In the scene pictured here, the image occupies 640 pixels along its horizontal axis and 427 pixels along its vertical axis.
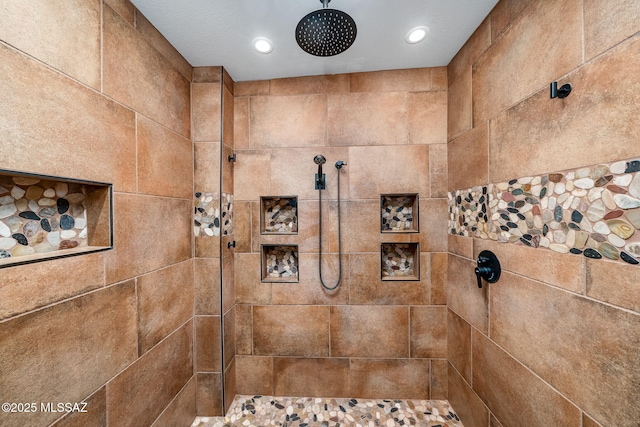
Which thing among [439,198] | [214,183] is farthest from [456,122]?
[214,183]

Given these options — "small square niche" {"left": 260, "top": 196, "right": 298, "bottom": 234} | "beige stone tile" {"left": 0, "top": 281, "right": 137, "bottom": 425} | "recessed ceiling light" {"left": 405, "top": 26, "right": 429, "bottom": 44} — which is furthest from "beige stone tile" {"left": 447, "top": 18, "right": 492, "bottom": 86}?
"beige stone tile" {"left": 0, "top": 281, "right": 137, "bottom": 425}

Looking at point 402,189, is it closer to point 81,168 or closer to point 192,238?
point 192,238

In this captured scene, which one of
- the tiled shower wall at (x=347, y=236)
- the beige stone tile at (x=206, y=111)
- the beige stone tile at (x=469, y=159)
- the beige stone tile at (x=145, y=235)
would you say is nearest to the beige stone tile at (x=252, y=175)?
the tiled shower wall at (x=347, y=236)

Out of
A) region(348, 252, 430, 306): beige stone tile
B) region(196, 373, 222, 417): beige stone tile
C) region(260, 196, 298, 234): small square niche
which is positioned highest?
region(260, 196, 298, 234): small square niche

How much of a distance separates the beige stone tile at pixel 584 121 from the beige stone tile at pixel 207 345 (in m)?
1.82

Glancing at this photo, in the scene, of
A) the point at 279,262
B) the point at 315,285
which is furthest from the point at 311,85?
the point at 315,285

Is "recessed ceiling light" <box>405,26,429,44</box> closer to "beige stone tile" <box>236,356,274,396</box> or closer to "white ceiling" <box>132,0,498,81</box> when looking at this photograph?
"white ceiling" <box>132,0,498,81</box>

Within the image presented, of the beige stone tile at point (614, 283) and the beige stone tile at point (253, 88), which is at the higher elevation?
the beige stone tile at point (253, 88)

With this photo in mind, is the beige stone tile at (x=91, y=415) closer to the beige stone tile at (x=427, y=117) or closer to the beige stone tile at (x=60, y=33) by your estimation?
the beige stone tile at (x=60, y=33)

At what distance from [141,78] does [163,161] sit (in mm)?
380

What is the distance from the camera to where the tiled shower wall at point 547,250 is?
24.5 inches

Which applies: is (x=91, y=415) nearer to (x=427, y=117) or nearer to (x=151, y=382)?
(x=151, y=382)

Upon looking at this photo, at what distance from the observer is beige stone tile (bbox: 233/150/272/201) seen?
1.56 metres

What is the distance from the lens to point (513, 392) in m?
0.98
